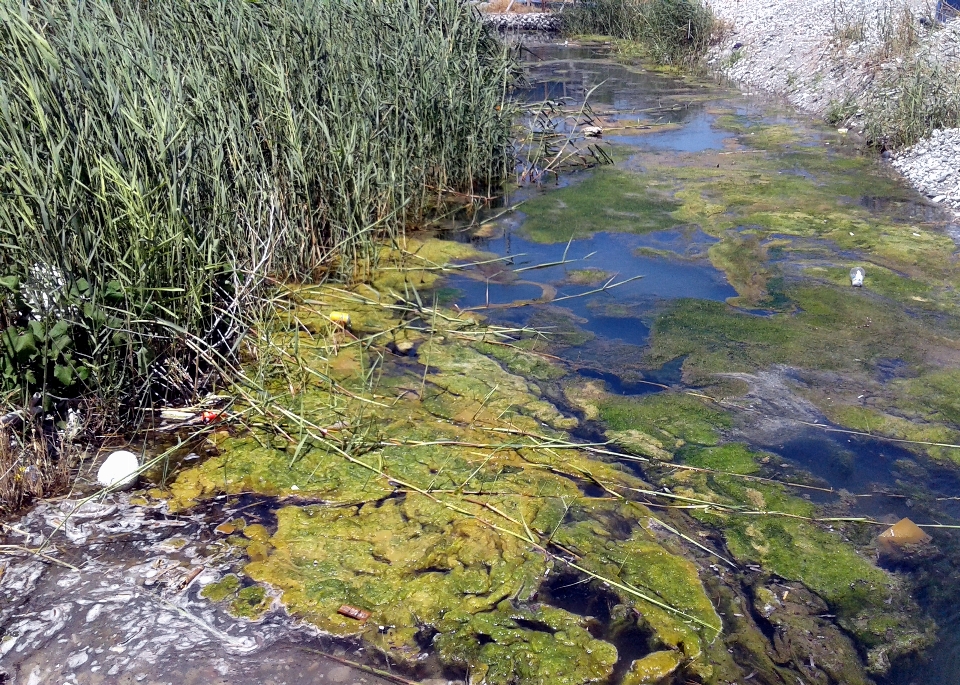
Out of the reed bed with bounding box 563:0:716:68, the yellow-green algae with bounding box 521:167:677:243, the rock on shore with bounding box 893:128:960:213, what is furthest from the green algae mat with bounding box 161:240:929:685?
the reed bed with bounding box 563:0:716:68

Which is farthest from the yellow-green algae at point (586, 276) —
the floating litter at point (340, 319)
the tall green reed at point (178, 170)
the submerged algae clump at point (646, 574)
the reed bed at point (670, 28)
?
the reed bed at point (670, 28)

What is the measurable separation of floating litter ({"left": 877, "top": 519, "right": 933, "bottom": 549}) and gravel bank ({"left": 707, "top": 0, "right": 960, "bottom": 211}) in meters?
3.30

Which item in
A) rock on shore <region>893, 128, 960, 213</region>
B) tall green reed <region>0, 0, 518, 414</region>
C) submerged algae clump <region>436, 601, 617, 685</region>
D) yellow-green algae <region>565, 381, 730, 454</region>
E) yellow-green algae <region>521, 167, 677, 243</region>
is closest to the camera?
submerged algae clump <region>436, 601, 617, 685</region>

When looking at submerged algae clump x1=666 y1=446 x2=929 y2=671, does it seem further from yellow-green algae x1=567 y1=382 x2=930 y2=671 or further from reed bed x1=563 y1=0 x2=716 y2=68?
reed bed x1=563 y1=0 x2=716 y2=68

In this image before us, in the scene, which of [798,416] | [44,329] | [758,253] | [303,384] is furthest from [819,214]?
[44,329]

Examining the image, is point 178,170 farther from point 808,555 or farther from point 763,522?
point 808,555

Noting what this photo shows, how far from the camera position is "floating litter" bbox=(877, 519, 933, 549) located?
7.41ft

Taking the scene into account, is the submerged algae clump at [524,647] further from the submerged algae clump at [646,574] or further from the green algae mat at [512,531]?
Answer: the submerged algae clump at [646,574]

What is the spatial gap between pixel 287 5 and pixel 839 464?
3265 mm

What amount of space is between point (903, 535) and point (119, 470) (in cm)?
220

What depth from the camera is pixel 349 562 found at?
84.8 inches

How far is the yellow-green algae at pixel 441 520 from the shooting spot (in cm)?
194

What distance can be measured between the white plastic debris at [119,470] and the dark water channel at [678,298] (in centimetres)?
125

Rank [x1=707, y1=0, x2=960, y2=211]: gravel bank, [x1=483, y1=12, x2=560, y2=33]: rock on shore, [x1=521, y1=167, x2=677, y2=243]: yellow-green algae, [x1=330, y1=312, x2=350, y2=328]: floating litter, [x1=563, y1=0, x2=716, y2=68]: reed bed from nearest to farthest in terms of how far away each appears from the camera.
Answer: [x1=330, y1=312, x2=350, y2=328]: floating litter → [x1=521, y1=167, x2=677, y2=243]: yellow-green algae → [x1=707, y1=0, x2=960, y2=211]: gravel bank → [x1=563, y1=0, x2=716, y2=68]: reed bed → [x1=483, y1=12, x2=560, y2=33]: rock on shore
